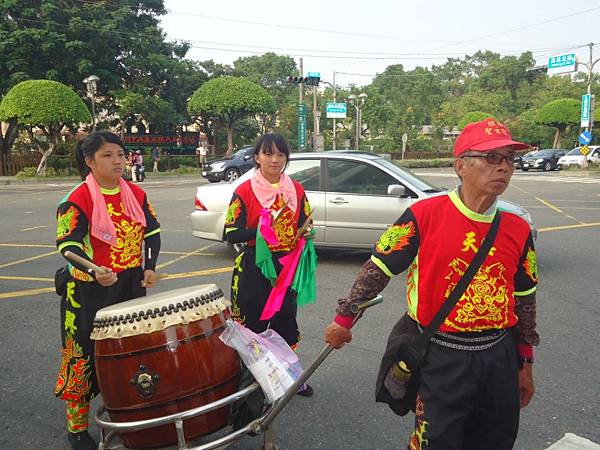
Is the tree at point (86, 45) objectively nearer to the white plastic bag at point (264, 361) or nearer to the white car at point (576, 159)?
the white car at point (576, 159)

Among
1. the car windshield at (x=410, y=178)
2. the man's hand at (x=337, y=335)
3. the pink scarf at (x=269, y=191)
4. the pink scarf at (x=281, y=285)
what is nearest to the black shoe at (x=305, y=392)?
the pink scarf at (x=281, y=285)

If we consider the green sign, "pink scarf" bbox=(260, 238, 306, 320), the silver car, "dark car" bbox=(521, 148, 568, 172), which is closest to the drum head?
"pink scarf" bbox=(260, 238, 306, 320)

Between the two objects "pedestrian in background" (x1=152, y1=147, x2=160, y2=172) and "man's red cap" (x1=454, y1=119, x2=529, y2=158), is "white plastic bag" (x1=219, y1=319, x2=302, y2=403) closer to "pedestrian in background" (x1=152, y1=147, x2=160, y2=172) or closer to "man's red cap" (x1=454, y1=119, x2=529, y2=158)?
"man's red cap" (x1=454, y1=119, x2=529, y2=158)

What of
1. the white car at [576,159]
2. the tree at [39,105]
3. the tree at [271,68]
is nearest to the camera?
the tree at [39,105]

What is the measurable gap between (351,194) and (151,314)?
5.01m

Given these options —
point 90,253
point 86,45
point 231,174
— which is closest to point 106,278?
point 90,253

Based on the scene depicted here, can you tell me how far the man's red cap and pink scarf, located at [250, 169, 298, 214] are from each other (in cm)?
147

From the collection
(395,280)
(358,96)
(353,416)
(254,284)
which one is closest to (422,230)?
(254,284)

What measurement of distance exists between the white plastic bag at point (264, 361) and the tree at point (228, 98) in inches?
1303

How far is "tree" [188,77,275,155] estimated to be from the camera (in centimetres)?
3450

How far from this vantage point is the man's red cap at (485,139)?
78.0 inches

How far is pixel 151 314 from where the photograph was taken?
7.63 feet

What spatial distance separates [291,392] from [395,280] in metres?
4.31

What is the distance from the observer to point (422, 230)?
6.82 feet
